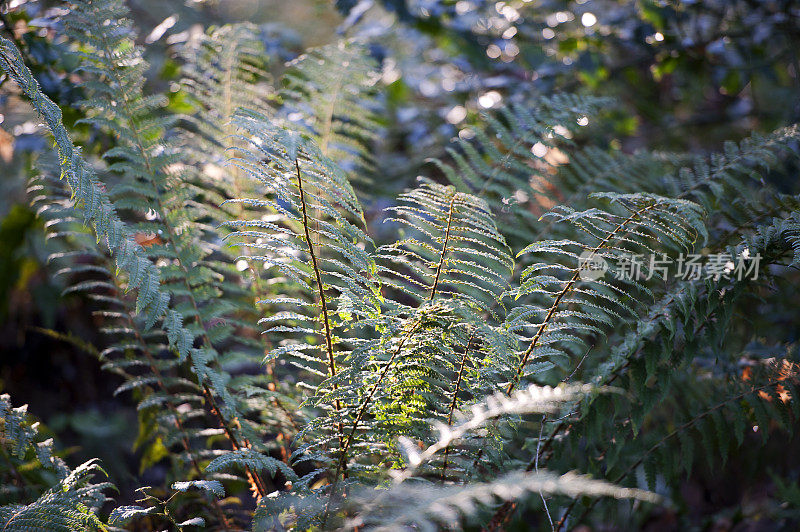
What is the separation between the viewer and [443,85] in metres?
2.23

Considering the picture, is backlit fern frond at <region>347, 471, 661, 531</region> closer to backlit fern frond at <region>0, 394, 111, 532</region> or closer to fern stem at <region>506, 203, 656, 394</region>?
fern stem at <region>506, 203, 656, 394</region>

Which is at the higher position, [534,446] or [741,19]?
[741,19]

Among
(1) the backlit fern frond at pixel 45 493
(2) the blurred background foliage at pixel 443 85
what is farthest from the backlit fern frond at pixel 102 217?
(2) the blurred background foliage at pixel 443 85

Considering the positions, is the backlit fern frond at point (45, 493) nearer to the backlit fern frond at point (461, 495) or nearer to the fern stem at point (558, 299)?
the backlit fern frond at point (461, 495)

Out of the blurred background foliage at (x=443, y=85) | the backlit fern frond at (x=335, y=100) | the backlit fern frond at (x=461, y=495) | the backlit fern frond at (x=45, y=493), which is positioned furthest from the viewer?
the blurred background foliage at (x=443, y=85)

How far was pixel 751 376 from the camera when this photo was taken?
101cm

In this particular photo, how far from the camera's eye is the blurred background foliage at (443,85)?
155 centimetres

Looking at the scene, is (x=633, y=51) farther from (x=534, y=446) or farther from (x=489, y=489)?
(x=489, y=489)

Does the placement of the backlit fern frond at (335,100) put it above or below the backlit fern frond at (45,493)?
above

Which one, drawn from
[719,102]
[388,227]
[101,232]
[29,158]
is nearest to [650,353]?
[101,232]

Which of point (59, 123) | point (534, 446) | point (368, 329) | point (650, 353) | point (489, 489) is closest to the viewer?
point (489, 489)

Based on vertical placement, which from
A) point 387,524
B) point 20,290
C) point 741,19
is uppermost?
point 741,19

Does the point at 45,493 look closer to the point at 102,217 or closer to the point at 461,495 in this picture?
the point at 102,217

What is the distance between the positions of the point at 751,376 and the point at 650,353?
27 cm
